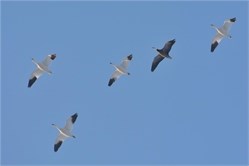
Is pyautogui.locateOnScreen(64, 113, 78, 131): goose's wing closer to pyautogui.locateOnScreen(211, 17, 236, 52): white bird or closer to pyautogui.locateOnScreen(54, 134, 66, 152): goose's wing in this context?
pyautogui.locateOnScreen(54, 134, 66, 152): goose's wing

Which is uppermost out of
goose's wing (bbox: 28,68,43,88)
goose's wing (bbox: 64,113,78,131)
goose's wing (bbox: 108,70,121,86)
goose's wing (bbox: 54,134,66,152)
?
goose's wing (bbox: 108,70,121,86)

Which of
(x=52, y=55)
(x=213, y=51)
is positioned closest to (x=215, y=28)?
(x=213, y=51)

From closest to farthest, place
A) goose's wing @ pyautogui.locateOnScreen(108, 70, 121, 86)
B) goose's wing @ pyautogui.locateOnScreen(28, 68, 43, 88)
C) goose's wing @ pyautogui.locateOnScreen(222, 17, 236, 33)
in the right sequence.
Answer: goose's wing @ pyautogui.locateOnScreen(222, 17, 236, 33) → goose's wing @ pyautogui.locateOnScreen(28, 68, 43, 88) → goose's wing @ pyautogui.locateOnScreen(108, 70, 121, 86)

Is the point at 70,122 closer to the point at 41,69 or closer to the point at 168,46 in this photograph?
the point at 41,69

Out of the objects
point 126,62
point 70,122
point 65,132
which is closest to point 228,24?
point 126,62

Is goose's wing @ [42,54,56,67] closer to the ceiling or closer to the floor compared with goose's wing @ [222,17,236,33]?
closer to the floor

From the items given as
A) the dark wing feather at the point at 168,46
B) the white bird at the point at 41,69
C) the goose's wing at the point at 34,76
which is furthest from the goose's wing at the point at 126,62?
the goose's wing at the point at 34,76

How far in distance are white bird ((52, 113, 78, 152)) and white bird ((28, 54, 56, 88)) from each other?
9.15 ft

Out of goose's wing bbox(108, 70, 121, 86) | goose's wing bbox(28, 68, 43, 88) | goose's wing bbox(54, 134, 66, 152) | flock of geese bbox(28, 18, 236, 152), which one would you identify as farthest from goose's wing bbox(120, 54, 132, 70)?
goose's wing bbox(54, 134, 66, 152)

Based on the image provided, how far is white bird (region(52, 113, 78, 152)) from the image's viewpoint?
49.0m

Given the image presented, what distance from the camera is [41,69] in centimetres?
5109

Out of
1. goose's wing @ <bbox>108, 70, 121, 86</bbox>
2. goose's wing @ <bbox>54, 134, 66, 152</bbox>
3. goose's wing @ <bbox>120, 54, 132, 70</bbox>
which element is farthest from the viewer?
goose's wing @ <bbox>108, 70, 121, 86</bbox>

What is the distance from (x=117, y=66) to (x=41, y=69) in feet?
12.3

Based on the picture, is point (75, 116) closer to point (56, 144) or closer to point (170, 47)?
point (56, 144)
